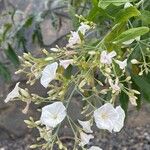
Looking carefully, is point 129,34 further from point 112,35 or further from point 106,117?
point 106,117

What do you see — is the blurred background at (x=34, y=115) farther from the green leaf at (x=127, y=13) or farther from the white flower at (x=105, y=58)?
the white flower at (x=105, y=58)

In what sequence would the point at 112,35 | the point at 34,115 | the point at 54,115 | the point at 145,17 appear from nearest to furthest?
the point at 54,115 → the point at 112,35 → the point at 145,17 → the point at 34,115

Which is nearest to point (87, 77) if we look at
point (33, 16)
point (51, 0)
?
point (33, 16)

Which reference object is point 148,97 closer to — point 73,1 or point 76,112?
point 73,1

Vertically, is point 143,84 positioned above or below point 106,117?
below

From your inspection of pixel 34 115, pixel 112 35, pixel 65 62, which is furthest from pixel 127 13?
pixel 34 115

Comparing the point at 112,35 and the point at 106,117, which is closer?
the point at 106,117

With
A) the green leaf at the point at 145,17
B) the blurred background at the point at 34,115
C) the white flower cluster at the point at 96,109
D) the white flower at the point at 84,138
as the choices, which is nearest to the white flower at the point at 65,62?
the white flower cluster at the point at 96,109
